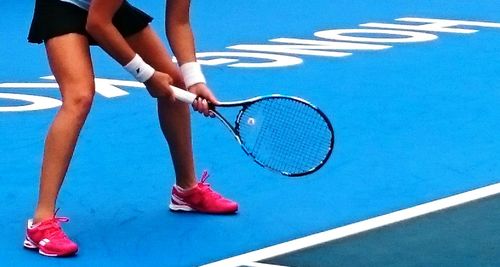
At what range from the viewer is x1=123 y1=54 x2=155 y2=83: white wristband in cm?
450

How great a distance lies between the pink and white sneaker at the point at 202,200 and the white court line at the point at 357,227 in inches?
18.9

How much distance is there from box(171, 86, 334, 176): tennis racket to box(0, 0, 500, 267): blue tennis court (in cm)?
31

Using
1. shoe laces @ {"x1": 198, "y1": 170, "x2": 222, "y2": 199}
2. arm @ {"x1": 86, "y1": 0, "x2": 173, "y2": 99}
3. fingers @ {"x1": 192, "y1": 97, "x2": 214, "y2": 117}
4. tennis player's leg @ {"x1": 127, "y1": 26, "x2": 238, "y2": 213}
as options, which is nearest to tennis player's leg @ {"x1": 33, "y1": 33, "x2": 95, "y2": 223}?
arm @ {"x1": 86, "y1": 0, "x2": 173, "y2": 99}

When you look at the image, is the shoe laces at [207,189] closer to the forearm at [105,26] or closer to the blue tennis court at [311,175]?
the blue tennis court at [311,175]

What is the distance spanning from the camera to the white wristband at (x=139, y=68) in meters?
4.50

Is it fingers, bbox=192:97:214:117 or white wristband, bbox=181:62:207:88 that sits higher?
white wristband, bbox=181:62:207:88

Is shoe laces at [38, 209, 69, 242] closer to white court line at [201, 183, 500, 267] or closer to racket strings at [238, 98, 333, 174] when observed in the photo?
white court line at [201, 183, 500, 267]

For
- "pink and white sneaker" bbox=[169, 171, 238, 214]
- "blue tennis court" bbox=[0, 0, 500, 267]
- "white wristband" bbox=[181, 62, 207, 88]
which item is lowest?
"blue tennis court" bbox=[0, 0, 500, 267]

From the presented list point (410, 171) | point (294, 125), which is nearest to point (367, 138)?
point (410, 171)

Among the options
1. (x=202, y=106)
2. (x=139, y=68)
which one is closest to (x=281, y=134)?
(x=202, y=106)

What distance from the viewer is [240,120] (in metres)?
4.70

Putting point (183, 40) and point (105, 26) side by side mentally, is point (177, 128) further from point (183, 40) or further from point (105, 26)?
point (105, 26)

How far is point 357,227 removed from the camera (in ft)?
15.8

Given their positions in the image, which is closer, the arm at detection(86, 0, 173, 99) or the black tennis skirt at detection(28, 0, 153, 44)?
the arm at detection(86, 0, 173, 99)
